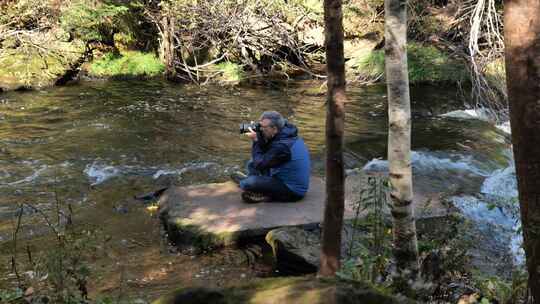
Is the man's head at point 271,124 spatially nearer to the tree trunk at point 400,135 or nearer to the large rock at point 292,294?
the tree trunk at point 400,135

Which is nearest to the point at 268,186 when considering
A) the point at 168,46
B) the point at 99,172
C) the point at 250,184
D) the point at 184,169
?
the point at 250,184

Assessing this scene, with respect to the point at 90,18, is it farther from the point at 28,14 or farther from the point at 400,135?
the point at 400,135

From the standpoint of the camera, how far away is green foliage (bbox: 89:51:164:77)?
19.1 metres

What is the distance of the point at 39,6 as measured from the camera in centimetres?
1848

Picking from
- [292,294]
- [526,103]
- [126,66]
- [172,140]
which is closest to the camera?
[292,294]

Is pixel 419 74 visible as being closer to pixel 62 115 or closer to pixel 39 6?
pixel 62 115

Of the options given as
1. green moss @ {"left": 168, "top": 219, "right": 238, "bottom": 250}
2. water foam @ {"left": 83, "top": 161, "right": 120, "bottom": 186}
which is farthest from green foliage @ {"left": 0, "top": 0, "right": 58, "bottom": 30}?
green moss @ {"left": 168, "top": 219, "right": 238, "bottom": 250}

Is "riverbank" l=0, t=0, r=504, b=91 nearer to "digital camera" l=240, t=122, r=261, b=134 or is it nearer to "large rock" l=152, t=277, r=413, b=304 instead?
"digital camera" l=240, t=122, r=261, b=134

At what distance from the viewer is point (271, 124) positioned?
22.6 ft

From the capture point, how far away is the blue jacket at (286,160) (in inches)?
272

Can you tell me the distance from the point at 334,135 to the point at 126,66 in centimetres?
1670

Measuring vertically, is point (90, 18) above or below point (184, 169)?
above

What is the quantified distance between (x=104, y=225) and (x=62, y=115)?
7.11 metres

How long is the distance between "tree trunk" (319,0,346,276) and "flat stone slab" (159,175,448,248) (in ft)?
6.42
